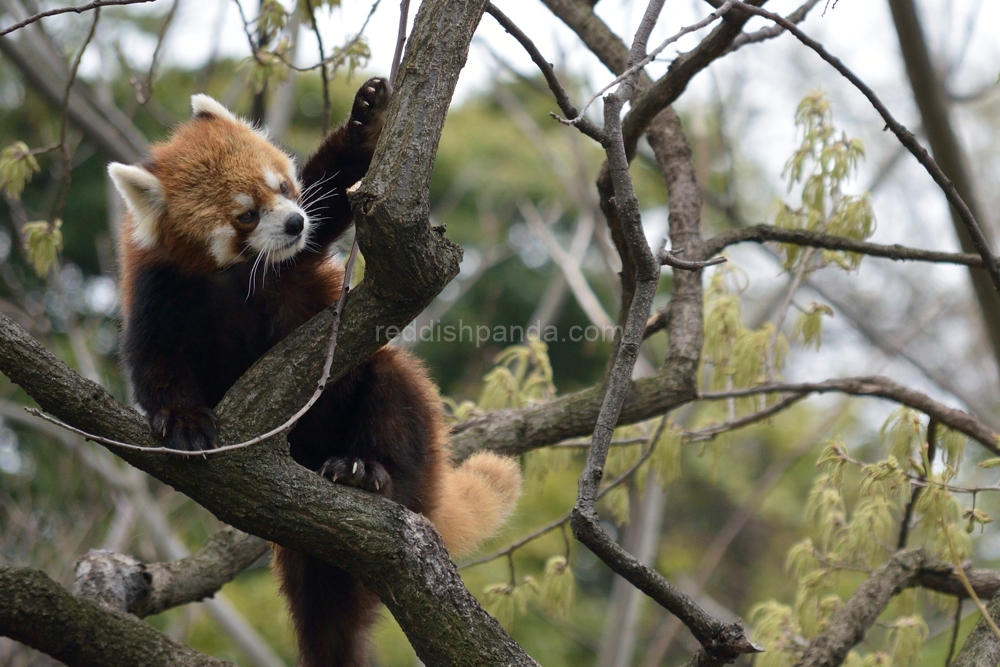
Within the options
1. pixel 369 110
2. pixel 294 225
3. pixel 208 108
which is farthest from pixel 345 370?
pixel 208 108

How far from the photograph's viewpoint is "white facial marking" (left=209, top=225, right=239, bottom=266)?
3119 millimetres

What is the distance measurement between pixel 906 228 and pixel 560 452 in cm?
1077

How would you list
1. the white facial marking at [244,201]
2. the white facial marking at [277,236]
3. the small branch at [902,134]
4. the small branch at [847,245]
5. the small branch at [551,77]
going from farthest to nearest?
the small branch at [847,245], the white facial marking at [244,201], the white facial marking at [277,236], the small branch at [902,134], the small branch at [551,77]

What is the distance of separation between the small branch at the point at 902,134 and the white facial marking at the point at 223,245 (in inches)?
73.3

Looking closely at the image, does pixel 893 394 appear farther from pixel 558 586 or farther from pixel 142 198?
pixel 142 198

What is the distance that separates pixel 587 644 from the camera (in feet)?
30.8

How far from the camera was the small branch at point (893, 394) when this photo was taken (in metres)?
3.47

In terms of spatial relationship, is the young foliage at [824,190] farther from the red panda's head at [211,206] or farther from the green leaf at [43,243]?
the green leaf at [43,243]

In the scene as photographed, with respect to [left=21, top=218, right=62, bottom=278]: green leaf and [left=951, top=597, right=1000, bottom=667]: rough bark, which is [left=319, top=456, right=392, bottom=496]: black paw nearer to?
[left=21, top=218, right=62, bottom=278]: green leaf

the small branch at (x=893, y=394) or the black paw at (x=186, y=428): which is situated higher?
the small branch at (x=893, y=394)

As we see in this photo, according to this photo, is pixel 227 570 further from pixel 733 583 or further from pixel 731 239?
pixel 733 583

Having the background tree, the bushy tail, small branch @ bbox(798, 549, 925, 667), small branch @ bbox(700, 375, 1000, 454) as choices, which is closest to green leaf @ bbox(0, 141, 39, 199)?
the background tree

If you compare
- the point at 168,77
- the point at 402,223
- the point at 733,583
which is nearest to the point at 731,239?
the point at 402,223

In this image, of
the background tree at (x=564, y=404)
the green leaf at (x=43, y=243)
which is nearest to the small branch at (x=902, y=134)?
the background tree at (x=564, y=404)
